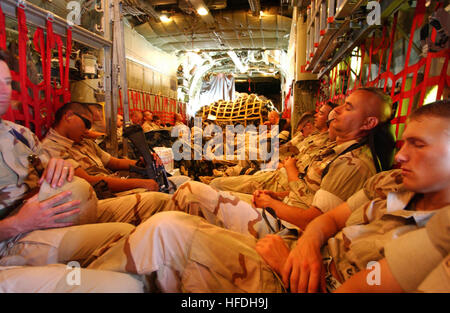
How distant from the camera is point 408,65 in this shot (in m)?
1.66

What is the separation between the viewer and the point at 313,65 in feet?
12.2

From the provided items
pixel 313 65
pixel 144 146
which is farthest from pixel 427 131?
pixel 313 65

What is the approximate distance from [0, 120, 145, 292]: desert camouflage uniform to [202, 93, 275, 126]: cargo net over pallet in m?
5.04

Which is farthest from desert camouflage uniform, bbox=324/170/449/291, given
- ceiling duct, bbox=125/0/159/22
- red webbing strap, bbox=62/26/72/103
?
ceiling duct, bbox=125/0/159/22

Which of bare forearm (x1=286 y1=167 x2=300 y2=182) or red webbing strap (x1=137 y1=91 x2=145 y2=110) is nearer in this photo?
bare forearm (x1=286 y1=167 x2=300 y2=182)

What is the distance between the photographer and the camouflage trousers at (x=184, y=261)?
1023mm

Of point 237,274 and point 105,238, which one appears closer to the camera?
point 237,274

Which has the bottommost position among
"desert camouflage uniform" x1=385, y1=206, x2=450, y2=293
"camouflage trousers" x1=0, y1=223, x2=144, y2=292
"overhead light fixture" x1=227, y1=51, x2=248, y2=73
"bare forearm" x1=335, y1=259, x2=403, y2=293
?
"camouflage trousers" x1=0, y1=223, x2=144, y2=292

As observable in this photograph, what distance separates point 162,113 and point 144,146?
542 centimetres

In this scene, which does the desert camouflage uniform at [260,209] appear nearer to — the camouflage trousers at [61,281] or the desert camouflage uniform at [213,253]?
the desert camouflage uniform at [213,253]

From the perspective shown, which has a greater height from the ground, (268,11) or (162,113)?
(268,11)

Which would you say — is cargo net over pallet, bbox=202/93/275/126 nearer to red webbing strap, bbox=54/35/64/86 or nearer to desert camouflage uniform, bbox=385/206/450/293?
red webbing strap, bbox=54/35/64/86

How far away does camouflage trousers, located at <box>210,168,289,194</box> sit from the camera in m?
2.72
